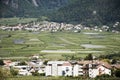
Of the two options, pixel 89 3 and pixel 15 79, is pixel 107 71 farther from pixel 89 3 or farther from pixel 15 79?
pixel 89 3

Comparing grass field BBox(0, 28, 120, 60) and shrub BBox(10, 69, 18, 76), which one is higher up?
grass field BBox(0, 28, 120, 60)

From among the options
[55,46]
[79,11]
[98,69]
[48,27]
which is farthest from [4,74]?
[79,11]

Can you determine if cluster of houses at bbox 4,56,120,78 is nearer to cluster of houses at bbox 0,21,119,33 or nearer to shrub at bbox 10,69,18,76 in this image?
shrub at bbox 10,69,18,76

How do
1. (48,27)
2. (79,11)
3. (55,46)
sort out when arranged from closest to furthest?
(55,46) → (48,27) → (79,11)

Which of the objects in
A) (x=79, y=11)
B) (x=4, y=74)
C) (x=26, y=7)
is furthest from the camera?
(x=26, y=7)

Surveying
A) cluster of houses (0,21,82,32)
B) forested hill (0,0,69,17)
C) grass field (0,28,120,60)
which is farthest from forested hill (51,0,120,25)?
grass field (0,28,120,60)

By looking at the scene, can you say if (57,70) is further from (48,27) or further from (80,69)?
(48,27)

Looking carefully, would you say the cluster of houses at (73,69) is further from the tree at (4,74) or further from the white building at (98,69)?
the tree at (4,74)

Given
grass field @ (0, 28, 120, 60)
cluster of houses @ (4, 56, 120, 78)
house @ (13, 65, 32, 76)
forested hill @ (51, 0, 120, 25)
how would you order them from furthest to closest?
forested hill @ (51, 0, 120, 25) < grass field @ (0, 28, 120, 60) < house @ (13, 65, 32, 76) < cluster of houses @ (4, 56, 120, 78)
